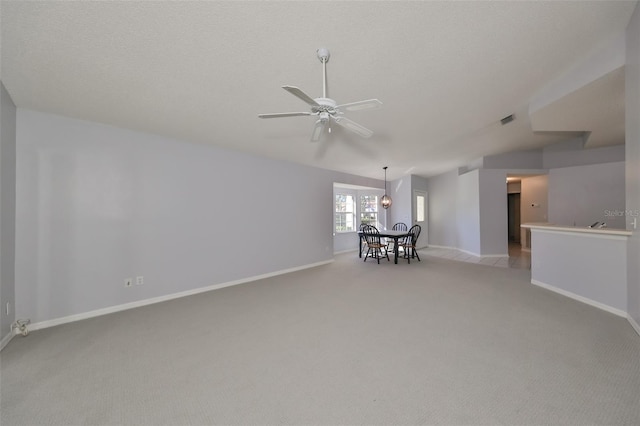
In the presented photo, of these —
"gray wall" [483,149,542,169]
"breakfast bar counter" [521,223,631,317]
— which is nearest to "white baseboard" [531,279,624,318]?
"breakfast bar counter" [521,223,631,317]

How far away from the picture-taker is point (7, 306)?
243 cm

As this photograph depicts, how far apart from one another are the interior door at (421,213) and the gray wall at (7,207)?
8.26m

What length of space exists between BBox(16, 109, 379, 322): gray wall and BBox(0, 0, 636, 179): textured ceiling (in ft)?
1.23

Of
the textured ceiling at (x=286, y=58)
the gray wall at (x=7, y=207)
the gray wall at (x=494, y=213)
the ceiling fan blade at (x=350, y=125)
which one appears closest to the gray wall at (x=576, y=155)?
the gray wall at (x=494, y=213)

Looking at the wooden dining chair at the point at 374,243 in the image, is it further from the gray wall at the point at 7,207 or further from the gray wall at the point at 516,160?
the gray wall at the point at 7,207

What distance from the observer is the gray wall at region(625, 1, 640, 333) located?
6.85 feet

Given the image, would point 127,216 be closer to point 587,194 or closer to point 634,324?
point 634,324

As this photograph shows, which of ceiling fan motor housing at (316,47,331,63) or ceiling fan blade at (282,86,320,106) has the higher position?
ceiling fan motor housing at (316,47,331,63)

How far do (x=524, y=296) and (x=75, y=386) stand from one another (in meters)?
4.94

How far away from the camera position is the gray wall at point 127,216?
8.96 feet

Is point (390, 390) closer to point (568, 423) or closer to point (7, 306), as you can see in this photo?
point (568, 423)

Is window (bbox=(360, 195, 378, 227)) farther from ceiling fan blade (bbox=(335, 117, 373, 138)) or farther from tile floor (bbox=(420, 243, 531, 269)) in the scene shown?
ceiling fan blade (bbox=(335, 117, 373, 138))

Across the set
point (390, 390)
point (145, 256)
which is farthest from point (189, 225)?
point (390, 390)

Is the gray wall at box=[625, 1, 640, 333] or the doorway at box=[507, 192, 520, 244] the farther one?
the doorway at box=[507, 192, 520, 244]
